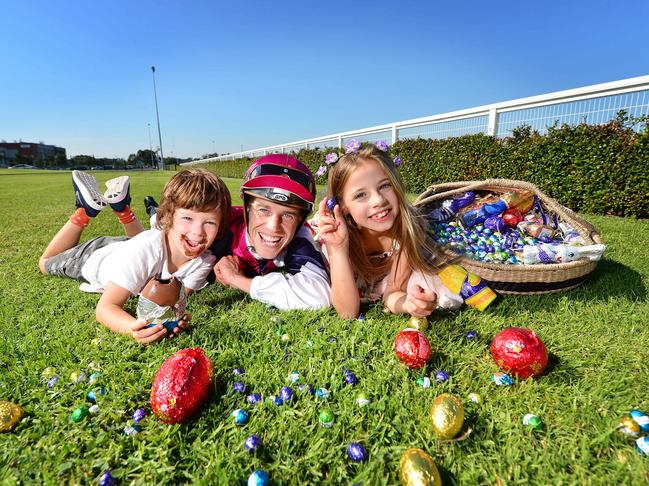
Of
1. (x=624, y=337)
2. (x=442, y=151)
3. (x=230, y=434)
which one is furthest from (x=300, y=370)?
(x=442, y=151)

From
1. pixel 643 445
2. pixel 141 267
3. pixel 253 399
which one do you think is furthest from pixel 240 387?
pixel 643 445

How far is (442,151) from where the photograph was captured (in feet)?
34.2

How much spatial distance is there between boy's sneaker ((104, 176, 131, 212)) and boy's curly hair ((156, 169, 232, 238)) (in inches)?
55.0

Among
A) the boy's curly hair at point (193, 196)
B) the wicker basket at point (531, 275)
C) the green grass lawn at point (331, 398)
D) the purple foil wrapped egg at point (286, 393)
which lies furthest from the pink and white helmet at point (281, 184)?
the purple foil wrapped egg at point (286, 393)

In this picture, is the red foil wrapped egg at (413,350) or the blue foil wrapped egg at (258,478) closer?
the blue foil wrapped egg at (258,478)

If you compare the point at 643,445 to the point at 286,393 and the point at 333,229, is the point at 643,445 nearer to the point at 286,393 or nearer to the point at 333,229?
the point at 286,393

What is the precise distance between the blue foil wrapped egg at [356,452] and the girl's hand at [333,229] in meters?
1.37

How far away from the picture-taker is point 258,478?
1.21 metres

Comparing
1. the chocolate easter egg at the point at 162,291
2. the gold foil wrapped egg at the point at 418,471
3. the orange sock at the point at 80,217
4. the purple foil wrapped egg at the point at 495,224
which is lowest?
the gold foil wrapped egg at the point at 418,471

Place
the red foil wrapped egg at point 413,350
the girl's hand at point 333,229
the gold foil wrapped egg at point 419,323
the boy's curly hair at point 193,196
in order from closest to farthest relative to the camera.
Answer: the red foil wrapped egg at point 413,350, the gold foil wrapped egg at point 419,323, the girl's hand at point 333,229, the boy's curly hair at point 193,196

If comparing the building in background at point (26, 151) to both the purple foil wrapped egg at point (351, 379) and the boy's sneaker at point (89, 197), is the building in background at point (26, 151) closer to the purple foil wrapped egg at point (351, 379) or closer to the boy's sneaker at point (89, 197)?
the boy's sneaker at point (89, 197)

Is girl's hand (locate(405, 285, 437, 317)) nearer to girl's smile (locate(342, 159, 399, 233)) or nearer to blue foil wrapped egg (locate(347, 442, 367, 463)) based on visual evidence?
girl's smile (locate(342, 159, 399, 233))

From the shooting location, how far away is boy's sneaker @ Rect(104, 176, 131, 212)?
387 centimetres

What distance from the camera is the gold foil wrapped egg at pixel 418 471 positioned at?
3.88 feet
